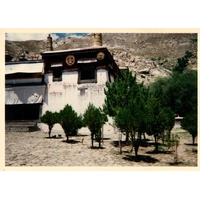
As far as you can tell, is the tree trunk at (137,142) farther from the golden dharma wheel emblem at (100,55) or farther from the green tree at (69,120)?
the golden dharma wheel emblem at (100,55)

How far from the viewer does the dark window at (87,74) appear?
27.0 feet

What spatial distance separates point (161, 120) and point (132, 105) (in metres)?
0.97

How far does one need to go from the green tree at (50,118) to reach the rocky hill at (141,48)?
1782mm

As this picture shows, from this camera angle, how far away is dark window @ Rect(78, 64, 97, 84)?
8234 mm

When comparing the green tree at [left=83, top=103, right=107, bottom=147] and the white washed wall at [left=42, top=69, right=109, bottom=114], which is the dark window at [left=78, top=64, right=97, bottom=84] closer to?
the white washed wall at [left=42, top=69, right=109, bottom=114]

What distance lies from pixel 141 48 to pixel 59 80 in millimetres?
2957

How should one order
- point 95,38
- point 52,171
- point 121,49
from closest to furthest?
1. point 52,171
2. point 95,38
3. point 121,49

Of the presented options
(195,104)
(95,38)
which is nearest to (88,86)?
(95,38)

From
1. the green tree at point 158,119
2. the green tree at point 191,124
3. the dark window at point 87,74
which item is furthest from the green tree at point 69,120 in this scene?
the green tree at point 191,124

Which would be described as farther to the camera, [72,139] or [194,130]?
[72,139]

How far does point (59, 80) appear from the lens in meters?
8.42

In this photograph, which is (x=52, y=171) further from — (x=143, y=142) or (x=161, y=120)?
(x=161, y=120)

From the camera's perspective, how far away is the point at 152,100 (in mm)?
7020

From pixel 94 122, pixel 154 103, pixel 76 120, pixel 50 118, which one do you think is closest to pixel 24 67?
pixel 50 118
